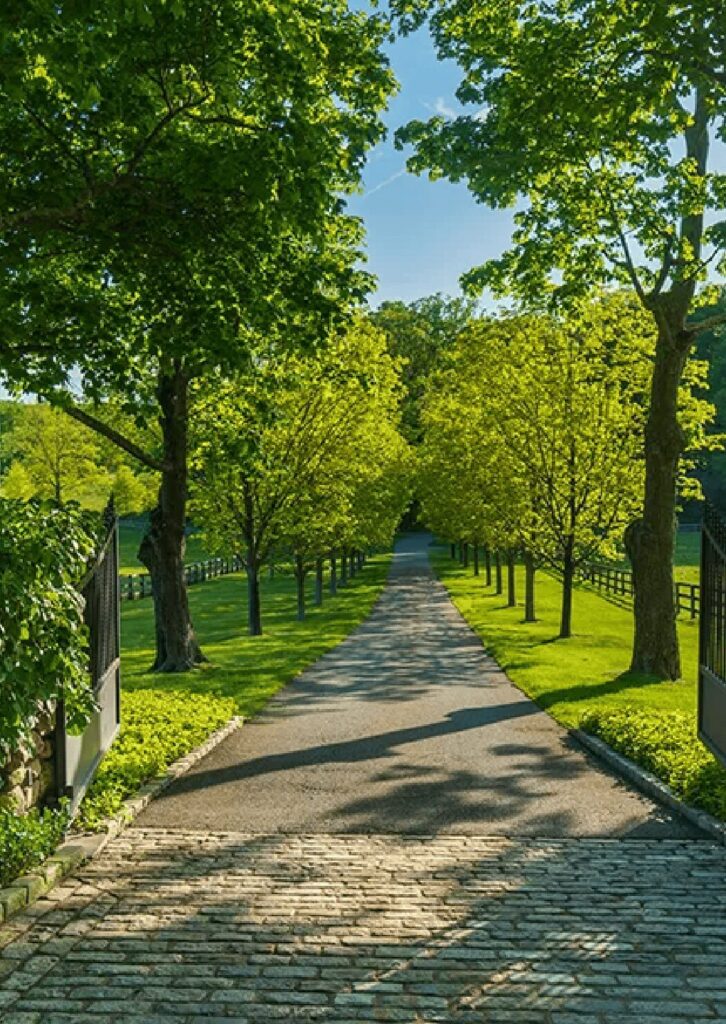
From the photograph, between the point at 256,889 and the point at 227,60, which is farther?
the point at 227,60

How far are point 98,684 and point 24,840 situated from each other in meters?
2.84

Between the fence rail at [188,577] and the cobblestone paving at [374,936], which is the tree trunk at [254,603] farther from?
the cobblestone paving at [374,936]

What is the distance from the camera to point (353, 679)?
1934 centimetres

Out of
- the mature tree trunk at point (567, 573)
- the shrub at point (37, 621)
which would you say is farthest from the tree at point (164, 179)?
the mature tree trunk at point (567, 573)

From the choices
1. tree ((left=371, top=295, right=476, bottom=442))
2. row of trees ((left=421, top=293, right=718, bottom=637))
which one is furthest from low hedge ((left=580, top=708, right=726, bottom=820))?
tree ((left=371, top=295, right=476, bottom=442))

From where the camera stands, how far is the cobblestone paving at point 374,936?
4738mm

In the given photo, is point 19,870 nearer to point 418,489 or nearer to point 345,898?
point 345,898

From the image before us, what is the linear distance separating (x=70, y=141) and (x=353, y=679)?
502 inches

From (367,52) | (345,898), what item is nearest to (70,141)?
(367,52)

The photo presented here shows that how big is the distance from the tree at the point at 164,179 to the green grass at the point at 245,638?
7030mm

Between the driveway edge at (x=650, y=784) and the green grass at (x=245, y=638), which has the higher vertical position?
the driveway edge at (x=650, y=784)

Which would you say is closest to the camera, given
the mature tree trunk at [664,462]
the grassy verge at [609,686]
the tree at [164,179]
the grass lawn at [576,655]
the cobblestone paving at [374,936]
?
the cobblestone paving at [374,936]

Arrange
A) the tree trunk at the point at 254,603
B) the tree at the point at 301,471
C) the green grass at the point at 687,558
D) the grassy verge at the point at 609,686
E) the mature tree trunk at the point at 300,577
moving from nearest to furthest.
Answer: the grassy verge at the point at 609,686 → the tree at the point at 301,471 → the tree trunk at the point at 254,603 → the mature tree trunk at the point at 300,577 → the green grass at the point at 687,558

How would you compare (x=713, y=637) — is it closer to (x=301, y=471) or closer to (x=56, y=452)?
(x=301, y=471)
